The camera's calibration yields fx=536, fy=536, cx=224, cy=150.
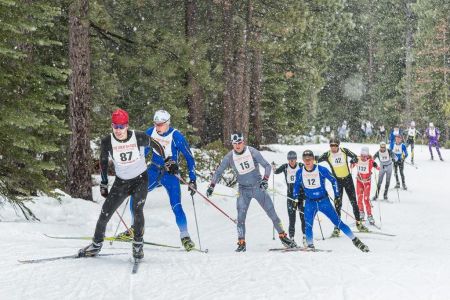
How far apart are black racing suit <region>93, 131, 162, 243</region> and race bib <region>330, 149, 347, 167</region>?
264 inches

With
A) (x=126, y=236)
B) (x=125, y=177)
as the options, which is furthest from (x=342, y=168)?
(x=125, y=177)

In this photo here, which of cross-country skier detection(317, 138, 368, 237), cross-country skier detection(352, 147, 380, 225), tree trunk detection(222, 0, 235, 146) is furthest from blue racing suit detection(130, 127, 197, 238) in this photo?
tree trunk detection(222, 0, 235, 146)

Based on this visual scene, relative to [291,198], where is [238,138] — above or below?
above

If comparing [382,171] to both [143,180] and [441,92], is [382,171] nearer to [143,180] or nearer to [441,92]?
[143,180]

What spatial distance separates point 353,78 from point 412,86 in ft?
23.5

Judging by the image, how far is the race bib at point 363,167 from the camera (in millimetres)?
14701

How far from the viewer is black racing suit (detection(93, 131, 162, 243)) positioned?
23.8 ft

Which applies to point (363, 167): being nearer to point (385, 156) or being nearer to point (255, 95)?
point (385, 156)

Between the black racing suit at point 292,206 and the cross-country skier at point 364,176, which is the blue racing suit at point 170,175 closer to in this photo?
the black racing suit at point 292,206

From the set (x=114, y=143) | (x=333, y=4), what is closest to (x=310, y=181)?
(x=114, y=143)

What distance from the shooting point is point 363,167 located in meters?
14.7

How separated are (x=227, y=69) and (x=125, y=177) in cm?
1280

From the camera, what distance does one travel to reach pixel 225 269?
7.00m

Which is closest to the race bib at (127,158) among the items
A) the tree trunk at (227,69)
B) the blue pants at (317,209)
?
the blue pants at (317,209)
